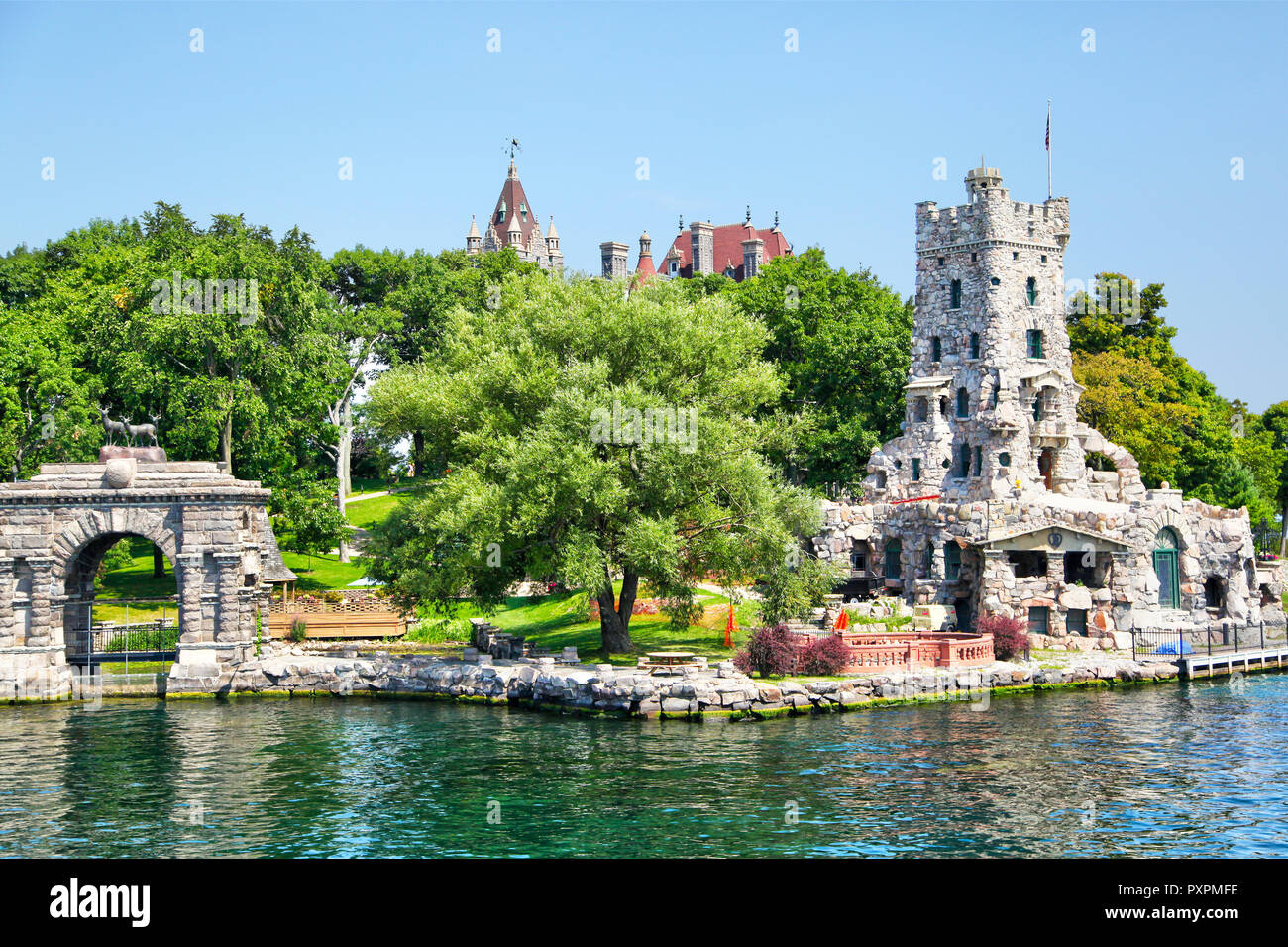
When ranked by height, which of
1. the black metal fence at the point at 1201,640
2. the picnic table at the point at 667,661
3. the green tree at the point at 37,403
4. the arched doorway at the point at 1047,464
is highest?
the green tree at the point at 37,403

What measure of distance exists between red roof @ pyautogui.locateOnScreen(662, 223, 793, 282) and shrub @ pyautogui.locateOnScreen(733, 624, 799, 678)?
320 ft

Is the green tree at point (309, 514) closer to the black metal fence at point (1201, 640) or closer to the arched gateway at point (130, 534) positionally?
the arched gateway at point (130, 534)

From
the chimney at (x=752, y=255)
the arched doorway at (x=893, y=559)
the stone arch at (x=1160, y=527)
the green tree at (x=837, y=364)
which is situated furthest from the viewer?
the chimney at (x=752, y=255)

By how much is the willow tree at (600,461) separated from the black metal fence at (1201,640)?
15.3 meters

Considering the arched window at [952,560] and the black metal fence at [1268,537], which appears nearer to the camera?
the arched window at [952,560]

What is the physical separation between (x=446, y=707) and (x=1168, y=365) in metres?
55.6

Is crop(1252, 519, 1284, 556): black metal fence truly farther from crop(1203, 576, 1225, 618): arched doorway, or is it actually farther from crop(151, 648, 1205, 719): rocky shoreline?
crop(151, 648, 1205, 719): rocky shoreline

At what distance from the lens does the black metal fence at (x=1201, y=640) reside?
49.9 m

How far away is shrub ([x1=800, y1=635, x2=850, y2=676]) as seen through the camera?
139ft

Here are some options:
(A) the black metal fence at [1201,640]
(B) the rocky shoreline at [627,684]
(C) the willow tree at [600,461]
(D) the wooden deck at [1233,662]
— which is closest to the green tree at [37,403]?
(C) the willow tree at [600,461]
